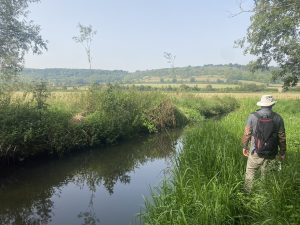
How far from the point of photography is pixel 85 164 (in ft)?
48.5

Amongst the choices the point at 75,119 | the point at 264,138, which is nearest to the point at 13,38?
the point at 75,119

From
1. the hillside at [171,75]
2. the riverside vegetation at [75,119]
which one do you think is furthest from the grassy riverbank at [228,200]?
the hillside at [171,75]

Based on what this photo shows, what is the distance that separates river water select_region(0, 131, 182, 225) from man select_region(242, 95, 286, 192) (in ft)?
10.3

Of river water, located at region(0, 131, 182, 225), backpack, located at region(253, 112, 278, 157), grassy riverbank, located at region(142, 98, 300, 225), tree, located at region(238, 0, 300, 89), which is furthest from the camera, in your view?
tree, located at region(238, 0, 300, 89)

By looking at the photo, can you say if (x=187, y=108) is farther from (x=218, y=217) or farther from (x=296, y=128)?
(x=218, y=217)

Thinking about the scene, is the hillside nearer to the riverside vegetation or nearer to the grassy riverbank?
the riverside vegetation

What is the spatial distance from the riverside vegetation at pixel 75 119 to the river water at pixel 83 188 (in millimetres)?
682

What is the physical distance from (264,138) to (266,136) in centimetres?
5

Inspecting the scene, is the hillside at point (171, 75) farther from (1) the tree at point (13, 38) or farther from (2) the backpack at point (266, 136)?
(2) the backpack at point (266, 136)

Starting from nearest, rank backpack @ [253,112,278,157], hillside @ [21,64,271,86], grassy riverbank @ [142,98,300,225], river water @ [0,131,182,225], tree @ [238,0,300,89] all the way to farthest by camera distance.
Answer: grassy riverbank @ [142,98,300,225] → backpack @ [253,112,278,157] → river water @ [0,131,182,225] → tree @ [238,0,300,89] → hillside @ [21,64,271,86]

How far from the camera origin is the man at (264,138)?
22.7 feet

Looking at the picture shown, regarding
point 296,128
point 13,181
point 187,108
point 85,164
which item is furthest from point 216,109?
point 13,181

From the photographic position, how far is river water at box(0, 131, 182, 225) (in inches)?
356

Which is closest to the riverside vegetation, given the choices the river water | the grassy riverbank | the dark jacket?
the river water
